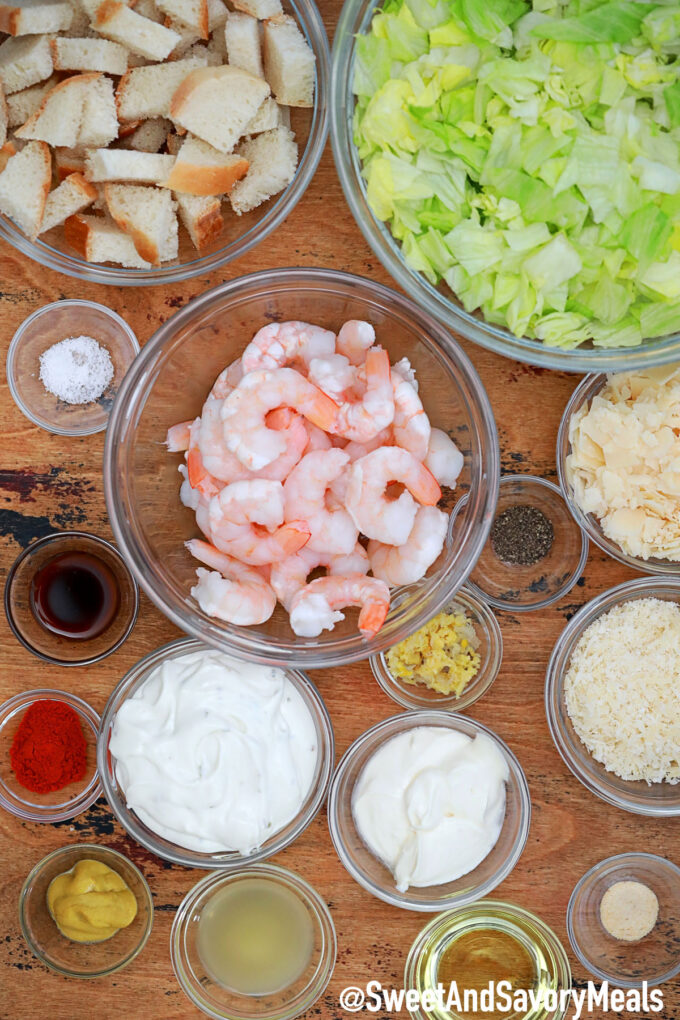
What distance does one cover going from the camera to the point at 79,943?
199 cm

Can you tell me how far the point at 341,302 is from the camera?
1.81 m

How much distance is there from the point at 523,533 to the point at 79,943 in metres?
1.35

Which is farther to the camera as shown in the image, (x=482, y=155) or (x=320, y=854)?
(x=320, y=854)

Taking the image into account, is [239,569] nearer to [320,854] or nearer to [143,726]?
[143,726]

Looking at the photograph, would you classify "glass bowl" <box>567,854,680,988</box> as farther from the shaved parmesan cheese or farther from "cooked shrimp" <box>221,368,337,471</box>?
"cooked shrimp" <box>221,368,337,471</box>

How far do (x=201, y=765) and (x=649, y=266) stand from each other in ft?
4.21

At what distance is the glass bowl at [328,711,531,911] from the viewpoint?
192 centimetres

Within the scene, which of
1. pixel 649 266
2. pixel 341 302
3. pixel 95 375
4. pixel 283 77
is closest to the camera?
pixel 649 266

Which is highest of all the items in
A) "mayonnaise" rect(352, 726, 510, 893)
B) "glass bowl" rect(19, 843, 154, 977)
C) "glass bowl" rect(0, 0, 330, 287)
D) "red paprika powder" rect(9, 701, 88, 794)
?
"glass bowl" rect(0, 0, 330, 287)

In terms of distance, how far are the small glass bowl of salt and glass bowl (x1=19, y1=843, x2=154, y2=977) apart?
3.06 ft

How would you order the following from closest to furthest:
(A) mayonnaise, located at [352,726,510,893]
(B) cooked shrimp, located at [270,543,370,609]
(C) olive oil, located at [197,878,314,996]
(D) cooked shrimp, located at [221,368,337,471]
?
(D) cooked shrimp, located at [221,368,337,471] → (B) cooked shrimp, located at [270,543,370,609] → (A) mayonnaise, located at [352,726,510,893] → (C) olive oil, located at [197,878,314,996]

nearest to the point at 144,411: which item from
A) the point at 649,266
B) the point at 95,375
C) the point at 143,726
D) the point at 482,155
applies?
the point at 95,375

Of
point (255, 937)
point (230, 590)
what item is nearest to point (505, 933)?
point (255, 937)

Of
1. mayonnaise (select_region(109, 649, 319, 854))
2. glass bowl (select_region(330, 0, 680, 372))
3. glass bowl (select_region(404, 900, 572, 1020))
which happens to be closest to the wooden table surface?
glass bowl (select_region(404, 900, 572, 1020))
